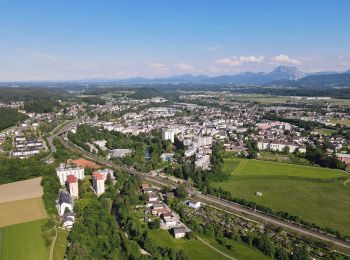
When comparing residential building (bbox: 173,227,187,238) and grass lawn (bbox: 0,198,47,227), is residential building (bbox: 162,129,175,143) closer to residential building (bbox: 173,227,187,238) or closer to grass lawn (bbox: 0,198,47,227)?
grass lawn (bbox: 0,198,47,227)

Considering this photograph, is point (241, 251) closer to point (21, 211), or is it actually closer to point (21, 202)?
point (21, 211)

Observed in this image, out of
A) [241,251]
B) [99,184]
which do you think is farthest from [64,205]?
[241,251]

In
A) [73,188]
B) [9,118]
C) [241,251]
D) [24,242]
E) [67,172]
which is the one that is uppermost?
[9,118]

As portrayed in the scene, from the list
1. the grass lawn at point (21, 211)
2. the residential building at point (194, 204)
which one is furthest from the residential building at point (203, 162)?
the grass lawn at point (21, 211)

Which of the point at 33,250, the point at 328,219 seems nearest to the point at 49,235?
the point at 33,250

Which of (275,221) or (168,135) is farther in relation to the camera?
(168,135)

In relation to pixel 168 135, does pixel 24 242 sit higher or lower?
lower

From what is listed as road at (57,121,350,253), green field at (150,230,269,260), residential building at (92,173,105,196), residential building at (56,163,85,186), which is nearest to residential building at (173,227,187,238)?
green field at (150,230,269,260)

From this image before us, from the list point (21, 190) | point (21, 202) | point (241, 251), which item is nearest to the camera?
point (241, 251)
